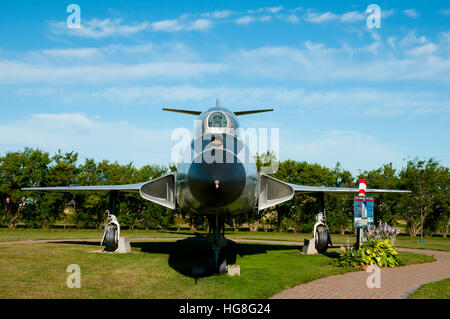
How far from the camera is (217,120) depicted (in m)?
9.44

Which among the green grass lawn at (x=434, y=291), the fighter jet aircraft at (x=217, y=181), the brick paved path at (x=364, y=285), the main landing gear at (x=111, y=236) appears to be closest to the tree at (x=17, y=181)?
the main landing gear at (x=111, y=236)

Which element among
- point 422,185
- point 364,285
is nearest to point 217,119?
point 364,285

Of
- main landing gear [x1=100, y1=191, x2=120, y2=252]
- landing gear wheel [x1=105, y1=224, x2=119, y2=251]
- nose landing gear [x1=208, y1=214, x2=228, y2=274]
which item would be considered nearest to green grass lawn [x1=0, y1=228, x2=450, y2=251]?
main landing gear [x1=100, y1=191, x2=120, y2=252]

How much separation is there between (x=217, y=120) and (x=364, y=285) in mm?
5477

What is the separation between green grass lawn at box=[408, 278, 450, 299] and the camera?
23.7 feet

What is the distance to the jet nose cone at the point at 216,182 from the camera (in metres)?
5.96

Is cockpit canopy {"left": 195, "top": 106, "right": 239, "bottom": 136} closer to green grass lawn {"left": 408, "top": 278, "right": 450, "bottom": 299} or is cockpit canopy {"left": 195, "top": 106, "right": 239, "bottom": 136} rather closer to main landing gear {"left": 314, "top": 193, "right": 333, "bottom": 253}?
green grass lawn {"left": 408, "top": 278, "right": 450, "bottom": 299}

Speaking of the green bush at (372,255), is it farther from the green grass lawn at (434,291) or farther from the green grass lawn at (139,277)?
the green grass lawn at (434,291)

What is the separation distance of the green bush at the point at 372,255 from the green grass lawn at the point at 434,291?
250cm

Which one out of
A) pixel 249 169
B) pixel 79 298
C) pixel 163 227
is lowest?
pixel 163 227
